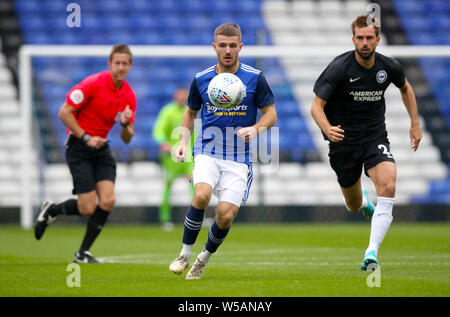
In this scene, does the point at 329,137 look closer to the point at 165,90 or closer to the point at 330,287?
the point at 330,287

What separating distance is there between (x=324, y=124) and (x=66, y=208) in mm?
3147

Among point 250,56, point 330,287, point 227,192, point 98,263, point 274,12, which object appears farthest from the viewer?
point 274,12

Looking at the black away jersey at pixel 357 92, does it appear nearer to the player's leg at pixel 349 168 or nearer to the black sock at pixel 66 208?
the player's leg at pixel 349 168

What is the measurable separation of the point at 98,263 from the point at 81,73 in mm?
8636

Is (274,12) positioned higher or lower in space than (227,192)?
higher

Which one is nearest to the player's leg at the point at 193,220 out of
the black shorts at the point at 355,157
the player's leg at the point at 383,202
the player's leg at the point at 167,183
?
the player's leg at the point at 383,202

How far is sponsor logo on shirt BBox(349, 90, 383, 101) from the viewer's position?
679 cm

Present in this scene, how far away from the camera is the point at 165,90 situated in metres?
15.9

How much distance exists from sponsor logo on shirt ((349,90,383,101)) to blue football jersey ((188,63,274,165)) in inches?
31.5

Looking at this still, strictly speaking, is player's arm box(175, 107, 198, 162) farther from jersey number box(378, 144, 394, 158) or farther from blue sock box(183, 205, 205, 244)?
jersey number box(378, 144, 394, 158)

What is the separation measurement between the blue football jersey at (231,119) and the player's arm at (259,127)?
61 mm

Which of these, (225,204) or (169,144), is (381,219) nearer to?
(225,204)
